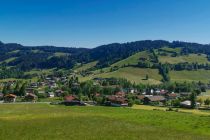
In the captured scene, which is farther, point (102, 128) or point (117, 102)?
point (117, 102)

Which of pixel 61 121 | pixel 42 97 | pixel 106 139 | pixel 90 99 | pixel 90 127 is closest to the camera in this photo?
pixel 106 139

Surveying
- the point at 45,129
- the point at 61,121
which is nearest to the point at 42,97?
the point at 61,121

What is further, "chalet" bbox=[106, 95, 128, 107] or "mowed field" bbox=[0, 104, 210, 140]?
"chalet" bbox=[106, 95, 128, 107]

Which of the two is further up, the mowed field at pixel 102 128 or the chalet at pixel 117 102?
the chalet at pixel 117 102

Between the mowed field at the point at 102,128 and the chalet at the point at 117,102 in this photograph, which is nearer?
the mowed field at the point at 102,128

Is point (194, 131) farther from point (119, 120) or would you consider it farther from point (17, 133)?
point (17, 133)

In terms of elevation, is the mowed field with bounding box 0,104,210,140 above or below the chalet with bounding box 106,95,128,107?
below

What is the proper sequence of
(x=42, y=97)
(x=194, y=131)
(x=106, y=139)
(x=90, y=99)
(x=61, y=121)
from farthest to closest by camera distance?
(x=42, y=97) → (x=90, y=99) → (x=61, y=121) → (x=194, y=131) → (x=106, y=139)

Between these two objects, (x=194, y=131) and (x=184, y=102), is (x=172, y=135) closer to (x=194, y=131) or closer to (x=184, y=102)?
(x=194, y=131)

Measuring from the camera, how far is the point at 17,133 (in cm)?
6981

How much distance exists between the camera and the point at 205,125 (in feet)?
267

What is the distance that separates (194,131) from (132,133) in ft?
44.2

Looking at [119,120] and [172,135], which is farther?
[119,120]

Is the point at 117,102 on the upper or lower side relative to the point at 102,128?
upper
